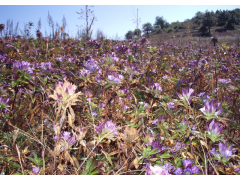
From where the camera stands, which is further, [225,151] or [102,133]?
[102,133]

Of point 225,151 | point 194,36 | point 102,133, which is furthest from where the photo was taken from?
point 194,36

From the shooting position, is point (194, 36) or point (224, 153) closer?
point (224, 153)

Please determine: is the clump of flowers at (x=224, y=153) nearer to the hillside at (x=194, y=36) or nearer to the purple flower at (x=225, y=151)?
the purple flower at (x=225, y=151)

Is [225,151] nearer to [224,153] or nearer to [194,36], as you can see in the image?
[224,153]

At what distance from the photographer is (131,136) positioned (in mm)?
1054

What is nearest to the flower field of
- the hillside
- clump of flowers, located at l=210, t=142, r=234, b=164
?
clump of flowers, located at l=210, t=142, r=234, b=164

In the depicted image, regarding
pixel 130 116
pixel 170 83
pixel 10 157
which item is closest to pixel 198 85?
pixel 170 83

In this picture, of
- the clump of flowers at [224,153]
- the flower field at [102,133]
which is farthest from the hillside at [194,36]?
the clump of flowers at [224,153]

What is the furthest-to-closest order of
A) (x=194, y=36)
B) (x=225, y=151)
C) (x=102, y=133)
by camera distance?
(x=194, y=36)
(x=102, y=133)
(x=225, y=151)

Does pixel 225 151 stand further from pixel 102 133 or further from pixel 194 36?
pixel 194 36

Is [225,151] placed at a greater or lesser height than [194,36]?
lesser

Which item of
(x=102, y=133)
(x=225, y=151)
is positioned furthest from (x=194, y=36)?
(x=102, y=133)
